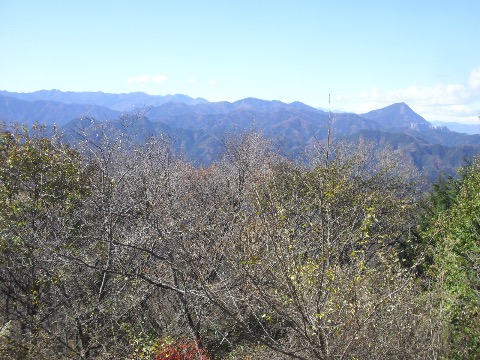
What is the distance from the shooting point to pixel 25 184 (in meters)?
9.45

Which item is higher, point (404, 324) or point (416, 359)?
point (404, 324)

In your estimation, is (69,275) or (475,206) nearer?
(69,275)

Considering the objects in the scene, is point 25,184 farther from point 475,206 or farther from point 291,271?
point 475,206

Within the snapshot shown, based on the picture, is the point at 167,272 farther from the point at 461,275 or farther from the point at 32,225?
the point at 461,275

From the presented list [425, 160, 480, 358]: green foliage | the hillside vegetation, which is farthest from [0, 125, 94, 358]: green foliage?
[425, 160, 480, 358]: green foliage

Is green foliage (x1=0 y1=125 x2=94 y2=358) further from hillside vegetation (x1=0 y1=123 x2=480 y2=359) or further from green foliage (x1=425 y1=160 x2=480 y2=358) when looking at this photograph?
green foliage (x1=425 y1=160 x2=480 y2=358)

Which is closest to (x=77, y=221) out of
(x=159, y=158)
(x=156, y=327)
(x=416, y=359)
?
(x=156, y=327)

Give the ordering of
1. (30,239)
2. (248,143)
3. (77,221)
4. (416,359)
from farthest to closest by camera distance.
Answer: (248,143) → (77,221) → (30,239) → (416,359)

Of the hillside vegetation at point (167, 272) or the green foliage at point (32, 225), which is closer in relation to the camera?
the hillside vegetation at point (167, 272)

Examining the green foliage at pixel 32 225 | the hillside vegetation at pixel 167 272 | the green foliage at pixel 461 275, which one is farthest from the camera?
the green foliage at pixel 32 225

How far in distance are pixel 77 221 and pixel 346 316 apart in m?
7.82

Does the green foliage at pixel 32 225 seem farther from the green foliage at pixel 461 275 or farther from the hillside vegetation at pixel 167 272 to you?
the green foliage at pixel 461 275

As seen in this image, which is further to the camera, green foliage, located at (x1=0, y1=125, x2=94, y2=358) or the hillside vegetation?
green foliage, located at (x1=0, y1=125, x2=94, y2=358)

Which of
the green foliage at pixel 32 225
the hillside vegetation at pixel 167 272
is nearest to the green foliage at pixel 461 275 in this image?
the hillside vegetation at pixel 167 272
